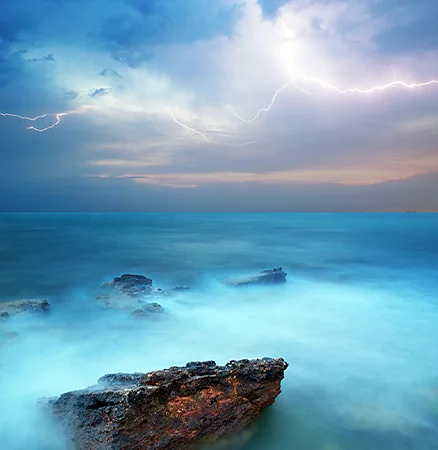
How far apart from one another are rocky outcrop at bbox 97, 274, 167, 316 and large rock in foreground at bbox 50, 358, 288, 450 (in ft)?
19.4

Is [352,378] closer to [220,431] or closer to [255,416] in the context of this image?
[255,416]

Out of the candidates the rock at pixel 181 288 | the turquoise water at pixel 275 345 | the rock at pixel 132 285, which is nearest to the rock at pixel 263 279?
the turquoise water at pixel 275 345

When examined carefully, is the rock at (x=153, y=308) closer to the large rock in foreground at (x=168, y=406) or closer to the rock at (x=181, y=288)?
the rock at (x=181, y=288)

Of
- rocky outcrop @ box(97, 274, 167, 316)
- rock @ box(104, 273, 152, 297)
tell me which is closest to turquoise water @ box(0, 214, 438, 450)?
rocky outcrop @ box(97, 274, 167, 316)

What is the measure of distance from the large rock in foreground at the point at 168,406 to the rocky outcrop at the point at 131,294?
592 centimetres

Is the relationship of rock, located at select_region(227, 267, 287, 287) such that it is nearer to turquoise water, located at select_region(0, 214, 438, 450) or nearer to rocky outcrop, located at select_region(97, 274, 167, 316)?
turquoise water, located at select_region(0, 214, 438, 450)

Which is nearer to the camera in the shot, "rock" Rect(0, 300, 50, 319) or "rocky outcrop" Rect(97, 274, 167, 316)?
"rock" Rect(0, 300, 50, 319)

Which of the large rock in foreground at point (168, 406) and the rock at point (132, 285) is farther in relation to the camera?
the rock at point (132, 285)

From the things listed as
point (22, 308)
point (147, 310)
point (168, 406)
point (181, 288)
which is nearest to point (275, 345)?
point (147, 310)

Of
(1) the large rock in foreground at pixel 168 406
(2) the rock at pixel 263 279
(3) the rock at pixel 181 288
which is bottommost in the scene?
(3) the rock at pixel 181 288

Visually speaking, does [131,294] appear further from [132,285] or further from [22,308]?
[22,308]

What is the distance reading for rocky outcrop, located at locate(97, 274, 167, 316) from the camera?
38.3 ft

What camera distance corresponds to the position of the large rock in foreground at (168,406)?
4715mm

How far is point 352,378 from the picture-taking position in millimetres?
7965
